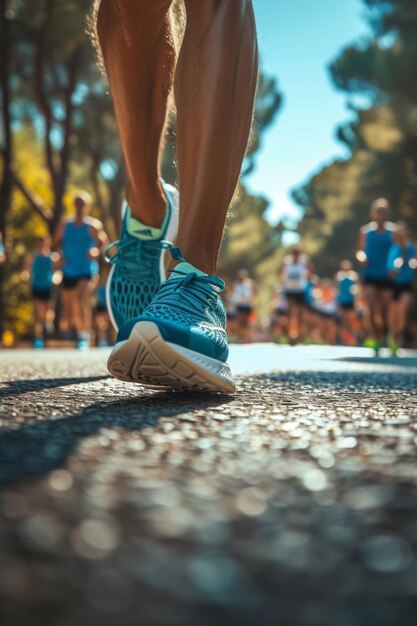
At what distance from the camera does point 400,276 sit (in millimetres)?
10242

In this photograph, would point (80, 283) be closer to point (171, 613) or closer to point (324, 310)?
point (171, 613)

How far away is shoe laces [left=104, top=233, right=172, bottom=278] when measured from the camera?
228cm

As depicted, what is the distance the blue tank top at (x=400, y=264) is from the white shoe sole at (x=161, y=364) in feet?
28.3

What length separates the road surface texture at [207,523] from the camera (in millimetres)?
402

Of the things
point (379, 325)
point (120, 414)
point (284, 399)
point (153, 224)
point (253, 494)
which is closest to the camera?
point (253, 494)

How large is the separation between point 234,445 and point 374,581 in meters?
0.44

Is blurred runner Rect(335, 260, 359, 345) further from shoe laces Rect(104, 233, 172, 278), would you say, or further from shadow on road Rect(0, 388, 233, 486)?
shadow on road Rect(0, 388, 233, 486)

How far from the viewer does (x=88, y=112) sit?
22875 mm

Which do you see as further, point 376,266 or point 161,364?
point 376,266

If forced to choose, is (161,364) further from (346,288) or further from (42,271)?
(346,288)

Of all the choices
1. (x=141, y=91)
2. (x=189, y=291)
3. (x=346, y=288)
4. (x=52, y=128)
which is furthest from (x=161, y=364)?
(x=52, y=128)

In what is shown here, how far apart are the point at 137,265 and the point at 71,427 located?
130 centimetres

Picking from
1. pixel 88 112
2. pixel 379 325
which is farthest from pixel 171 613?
pixel 88 112

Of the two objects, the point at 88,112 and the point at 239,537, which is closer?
the point at 239,537
